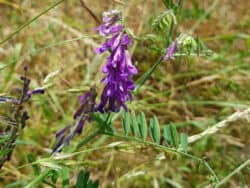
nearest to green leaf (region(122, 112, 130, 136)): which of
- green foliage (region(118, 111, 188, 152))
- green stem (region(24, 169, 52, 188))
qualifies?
green foliage (region(118, 111, 188, 152))

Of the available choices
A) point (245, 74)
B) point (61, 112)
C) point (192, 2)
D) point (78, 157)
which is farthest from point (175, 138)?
point (192, 2)

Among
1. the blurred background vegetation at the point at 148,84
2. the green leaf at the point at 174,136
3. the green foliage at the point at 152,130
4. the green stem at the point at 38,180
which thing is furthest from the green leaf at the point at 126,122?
the blurred background vegetation at the point at 148,84

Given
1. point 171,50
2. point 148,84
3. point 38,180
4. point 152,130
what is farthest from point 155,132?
point 148,84

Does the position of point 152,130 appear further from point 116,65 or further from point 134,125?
point 116,65

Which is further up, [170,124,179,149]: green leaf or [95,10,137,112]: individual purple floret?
[95,10,137,112]: individual purple floret

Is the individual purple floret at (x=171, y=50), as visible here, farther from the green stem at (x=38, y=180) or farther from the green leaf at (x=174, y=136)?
the green stem at (x=38, y=180)

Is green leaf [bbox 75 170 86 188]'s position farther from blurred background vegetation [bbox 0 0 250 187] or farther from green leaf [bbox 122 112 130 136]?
blurred background vegetation [bbox 0 0 250 187]

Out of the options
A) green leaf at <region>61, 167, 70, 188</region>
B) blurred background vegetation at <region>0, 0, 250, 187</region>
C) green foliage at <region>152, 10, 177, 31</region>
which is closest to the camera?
green foliage at <region>152, 10, 177, 31</region>

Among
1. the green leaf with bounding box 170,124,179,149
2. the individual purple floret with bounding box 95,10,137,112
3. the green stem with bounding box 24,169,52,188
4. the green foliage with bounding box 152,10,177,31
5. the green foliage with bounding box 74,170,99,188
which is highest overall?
the green foliage with bounding box 152,10,177,31
